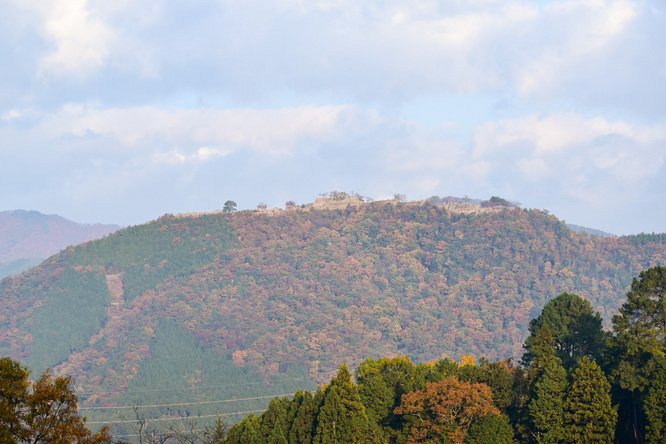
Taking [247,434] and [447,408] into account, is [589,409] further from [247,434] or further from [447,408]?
[247,434]

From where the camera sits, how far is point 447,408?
152ft

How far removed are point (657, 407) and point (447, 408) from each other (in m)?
11.4

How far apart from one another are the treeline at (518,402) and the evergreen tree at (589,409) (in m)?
0.05

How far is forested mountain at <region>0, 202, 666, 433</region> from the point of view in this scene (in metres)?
138

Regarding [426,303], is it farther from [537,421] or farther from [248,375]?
[537,421]

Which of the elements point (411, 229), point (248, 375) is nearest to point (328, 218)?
point (411, 229)

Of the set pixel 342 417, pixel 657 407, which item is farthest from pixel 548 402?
pixel 342 417

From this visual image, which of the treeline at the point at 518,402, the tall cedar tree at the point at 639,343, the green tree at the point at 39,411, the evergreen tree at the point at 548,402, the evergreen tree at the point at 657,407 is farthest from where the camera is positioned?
the tall cedar tree at the point at 639,343

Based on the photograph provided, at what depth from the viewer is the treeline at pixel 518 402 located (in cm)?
4297

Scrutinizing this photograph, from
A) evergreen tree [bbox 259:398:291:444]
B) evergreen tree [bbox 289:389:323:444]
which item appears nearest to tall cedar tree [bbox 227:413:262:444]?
evergreen tree [bbox 259:398:291:444]

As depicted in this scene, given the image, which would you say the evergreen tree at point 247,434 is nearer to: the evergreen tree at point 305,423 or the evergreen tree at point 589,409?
the evergreen tree at point 305,423

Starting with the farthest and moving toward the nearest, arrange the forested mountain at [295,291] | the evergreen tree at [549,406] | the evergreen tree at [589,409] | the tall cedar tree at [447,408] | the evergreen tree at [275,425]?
1. the forested mountain at [295,291]
2. the evergreen tree at [275,425]
3. the tall cedar tree at [447,408]
4. the evergreen tree at [549,406]
5. the evergreen tree at [589,409]

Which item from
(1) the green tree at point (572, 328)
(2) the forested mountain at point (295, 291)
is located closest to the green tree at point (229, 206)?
(2) the forested mountain at point (295, 291)

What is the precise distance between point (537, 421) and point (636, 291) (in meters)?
10.3
